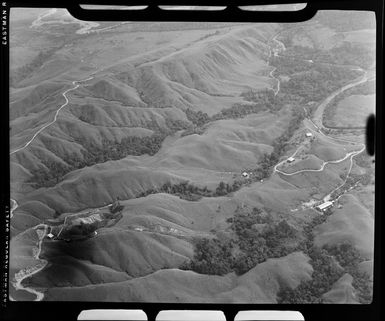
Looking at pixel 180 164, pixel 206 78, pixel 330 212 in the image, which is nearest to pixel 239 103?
pixel 206 78

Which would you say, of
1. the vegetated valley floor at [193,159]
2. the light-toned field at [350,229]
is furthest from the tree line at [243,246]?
the light-toned field at [350,229]

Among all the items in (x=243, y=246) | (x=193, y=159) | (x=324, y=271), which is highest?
(x=193, y=159)

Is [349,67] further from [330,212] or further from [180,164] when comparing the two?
[180,164]

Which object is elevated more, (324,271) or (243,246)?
(243,246)

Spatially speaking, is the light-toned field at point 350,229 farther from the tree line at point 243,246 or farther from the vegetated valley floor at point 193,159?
the tree line at point 243,246

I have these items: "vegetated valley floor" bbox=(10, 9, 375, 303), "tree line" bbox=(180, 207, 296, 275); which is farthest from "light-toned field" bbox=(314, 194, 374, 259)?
"tree line" bbox=(180, 207, 296, 275)

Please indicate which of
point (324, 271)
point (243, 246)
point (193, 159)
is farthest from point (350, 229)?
point (193, 159)

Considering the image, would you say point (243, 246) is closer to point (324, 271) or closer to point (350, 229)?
point (324, 271)

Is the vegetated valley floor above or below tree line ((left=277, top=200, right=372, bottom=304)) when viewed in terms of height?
above

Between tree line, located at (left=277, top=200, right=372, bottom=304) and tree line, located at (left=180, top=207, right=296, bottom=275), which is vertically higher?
tree line, located at (left=180, top=207, right=296, bottom=275)

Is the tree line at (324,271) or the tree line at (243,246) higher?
the tree line at (243,246)

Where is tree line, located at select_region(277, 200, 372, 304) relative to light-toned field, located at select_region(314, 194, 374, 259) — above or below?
below

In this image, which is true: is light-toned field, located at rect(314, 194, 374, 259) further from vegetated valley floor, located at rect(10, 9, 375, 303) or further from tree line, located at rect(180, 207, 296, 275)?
tree line, located at rect(180, 207, 296, 275)
